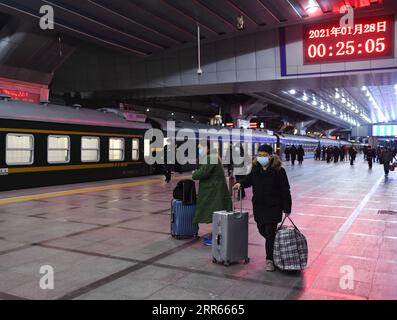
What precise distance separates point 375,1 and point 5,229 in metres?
12.9

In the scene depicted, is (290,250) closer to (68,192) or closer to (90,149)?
(68,192)

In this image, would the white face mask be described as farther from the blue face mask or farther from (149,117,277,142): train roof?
(149,117,277,142): train roof

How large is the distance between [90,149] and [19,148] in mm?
3469

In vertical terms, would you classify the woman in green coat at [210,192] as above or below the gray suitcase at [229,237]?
above

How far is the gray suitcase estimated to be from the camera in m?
5.59

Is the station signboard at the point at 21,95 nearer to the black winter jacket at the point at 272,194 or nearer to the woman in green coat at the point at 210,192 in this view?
the woman in green coat at the point at 210,192

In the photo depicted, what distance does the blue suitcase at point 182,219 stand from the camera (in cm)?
713

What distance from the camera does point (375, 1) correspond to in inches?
550

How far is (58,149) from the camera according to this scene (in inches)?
600

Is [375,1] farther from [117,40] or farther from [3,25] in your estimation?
[3,25]

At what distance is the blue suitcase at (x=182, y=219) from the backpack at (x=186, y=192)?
83 millimetres

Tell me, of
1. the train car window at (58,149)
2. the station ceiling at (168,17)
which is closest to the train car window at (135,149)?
the station ceiling at (168,17)

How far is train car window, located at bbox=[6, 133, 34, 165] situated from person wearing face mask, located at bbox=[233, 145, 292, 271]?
33.7ft
